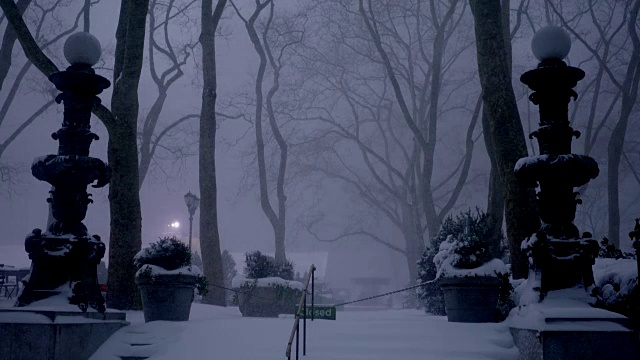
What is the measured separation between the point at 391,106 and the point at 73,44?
25.4 meters

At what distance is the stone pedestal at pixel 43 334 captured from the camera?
6934 millimetres

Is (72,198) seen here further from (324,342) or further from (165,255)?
(324,342)

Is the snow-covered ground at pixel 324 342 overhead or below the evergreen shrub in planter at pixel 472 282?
below

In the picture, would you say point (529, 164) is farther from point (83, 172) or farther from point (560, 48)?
point (83, 172)

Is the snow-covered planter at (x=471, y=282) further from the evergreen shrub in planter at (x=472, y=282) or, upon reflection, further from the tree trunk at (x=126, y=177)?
the tree trunk at (x=126, y=177)

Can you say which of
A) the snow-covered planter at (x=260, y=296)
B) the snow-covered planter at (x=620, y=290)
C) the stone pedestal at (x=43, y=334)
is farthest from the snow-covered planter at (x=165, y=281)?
the snow-covered planter at (x=620, y=290)

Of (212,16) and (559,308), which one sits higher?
(212,16)

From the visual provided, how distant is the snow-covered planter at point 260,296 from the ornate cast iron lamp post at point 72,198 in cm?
807

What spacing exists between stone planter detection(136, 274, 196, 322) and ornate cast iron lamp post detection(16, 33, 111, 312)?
5.57 feet

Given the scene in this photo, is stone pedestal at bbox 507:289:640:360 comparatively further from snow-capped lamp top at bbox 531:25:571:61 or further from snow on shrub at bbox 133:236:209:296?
snow on shrub at bbox 133:236:209:296

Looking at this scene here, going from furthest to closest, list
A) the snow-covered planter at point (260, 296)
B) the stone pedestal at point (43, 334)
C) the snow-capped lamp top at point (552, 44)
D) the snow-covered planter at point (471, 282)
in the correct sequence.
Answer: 1. the snow-covered planter at point (260, 296)
2. the snow-covered planter at point (471, 282)
3. the snow-capped lamp top at point (552, 44)
4. the stone pedestal at point (43, 334)

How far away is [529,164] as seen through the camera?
23.0ft

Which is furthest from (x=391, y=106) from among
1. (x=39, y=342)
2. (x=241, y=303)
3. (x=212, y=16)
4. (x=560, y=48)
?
(x=39, y=342)

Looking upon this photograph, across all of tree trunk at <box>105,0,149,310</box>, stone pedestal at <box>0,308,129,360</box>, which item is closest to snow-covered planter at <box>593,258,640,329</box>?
stone pedestal at <box>0,308,129,360</box>
